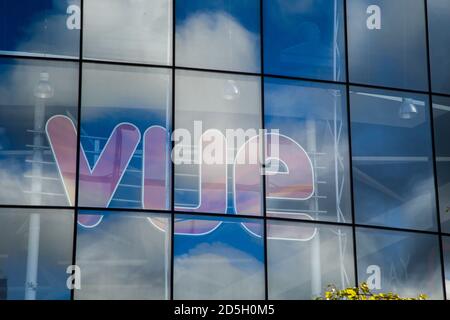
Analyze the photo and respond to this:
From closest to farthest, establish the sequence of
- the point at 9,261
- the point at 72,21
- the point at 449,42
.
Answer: the point at 9,261 → the point at 72,21 → the point at 449,42

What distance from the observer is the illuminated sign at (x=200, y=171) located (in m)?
22.0

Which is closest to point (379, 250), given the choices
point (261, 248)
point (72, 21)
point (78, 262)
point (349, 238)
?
point (349, 238)

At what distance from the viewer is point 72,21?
22672 millimetres

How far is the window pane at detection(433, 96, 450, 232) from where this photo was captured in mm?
25016

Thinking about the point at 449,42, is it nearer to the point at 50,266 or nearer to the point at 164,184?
the point at 164,184

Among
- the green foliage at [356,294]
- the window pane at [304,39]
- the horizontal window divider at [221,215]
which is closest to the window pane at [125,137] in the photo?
the horizontal window divider at [221,215]

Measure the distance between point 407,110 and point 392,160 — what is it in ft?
4.49

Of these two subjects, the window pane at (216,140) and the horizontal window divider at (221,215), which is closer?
the horizontal window divider at (221,215)

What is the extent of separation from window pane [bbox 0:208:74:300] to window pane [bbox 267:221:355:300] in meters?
4.39

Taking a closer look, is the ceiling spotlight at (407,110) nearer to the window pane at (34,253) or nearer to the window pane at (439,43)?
the window pane at (439,43)

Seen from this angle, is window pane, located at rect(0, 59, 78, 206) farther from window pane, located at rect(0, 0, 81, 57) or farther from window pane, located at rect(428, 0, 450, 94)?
window pane, located at rect(428, 0, 450, 94)

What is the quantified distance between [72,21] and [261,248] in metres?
6.26

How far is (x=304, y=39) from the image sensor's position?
24.3 metres

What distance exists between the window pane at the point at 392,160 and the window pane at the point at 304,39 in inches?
38.3
